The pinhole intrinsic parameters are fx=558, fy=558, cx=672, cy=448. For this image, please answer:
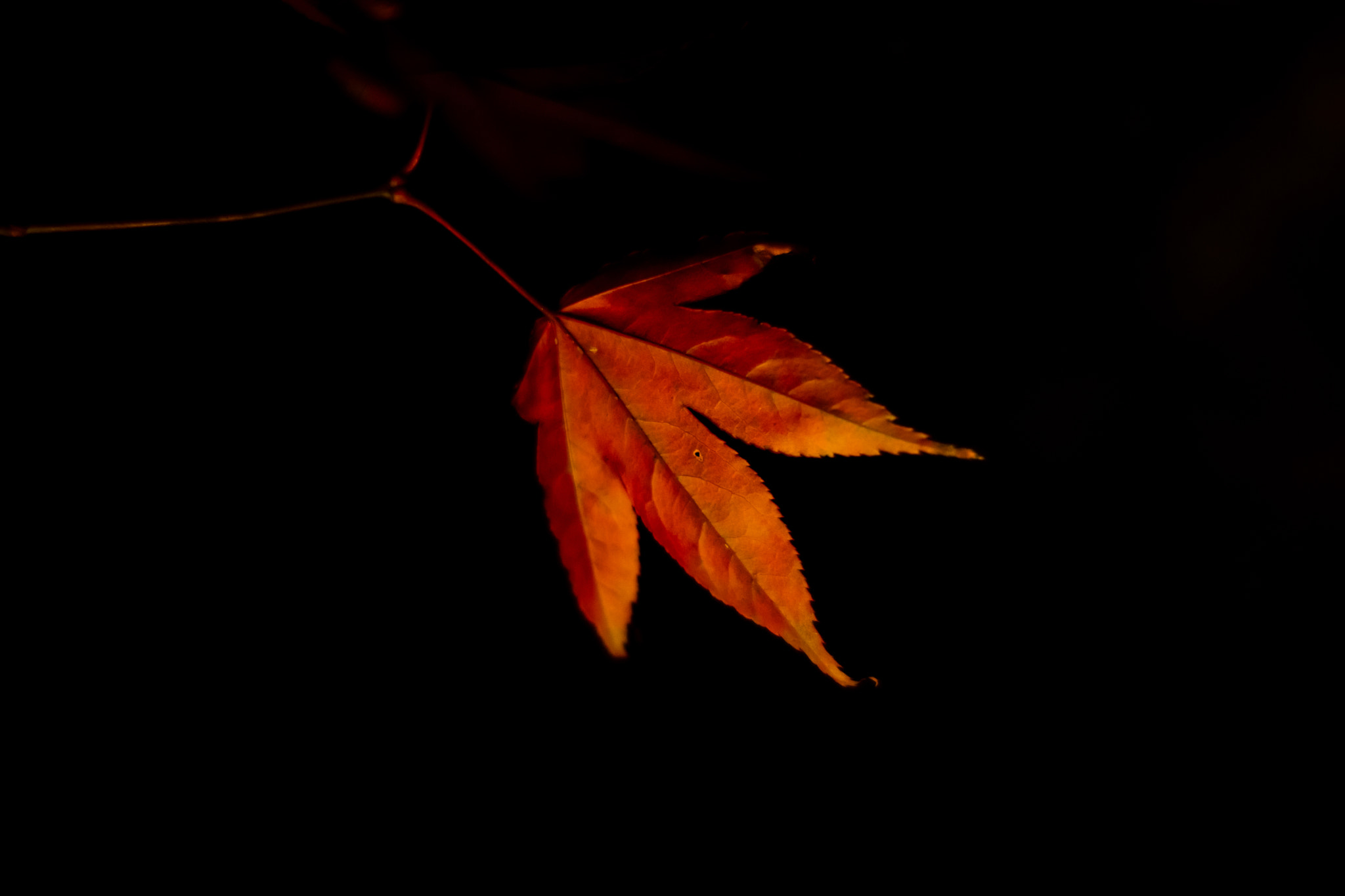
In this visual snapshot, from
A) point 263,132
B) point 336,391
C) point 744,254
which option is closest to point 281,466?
point 336,391

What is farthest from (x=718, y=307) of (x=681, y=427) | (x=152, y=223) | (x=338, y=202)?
(x=152, y=223)

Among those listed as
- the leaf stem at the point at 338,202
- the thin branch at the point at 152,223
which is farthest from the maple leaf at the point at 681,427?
the thin branch at the point at 152,223

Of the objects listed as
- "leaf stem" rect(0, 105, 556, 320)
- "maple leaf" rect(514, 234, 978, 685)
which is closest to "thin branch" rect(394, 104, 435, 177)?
"leaf stem" rect(0, 105, 556, 320)

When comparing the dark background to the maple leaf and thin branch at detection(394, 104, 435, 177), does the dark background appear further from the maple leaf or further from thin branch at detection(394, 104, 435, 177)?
the maple leaf

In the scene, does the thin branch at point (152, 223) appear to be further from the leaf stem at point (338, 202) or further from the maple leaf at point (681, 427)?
the maple leaf at point (681, 427)

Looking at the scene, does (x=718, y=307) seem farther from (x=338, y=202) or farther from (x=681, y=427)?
(x=338, y=202)

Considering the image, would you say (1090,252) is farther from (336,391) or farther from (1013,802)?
(336,391)
